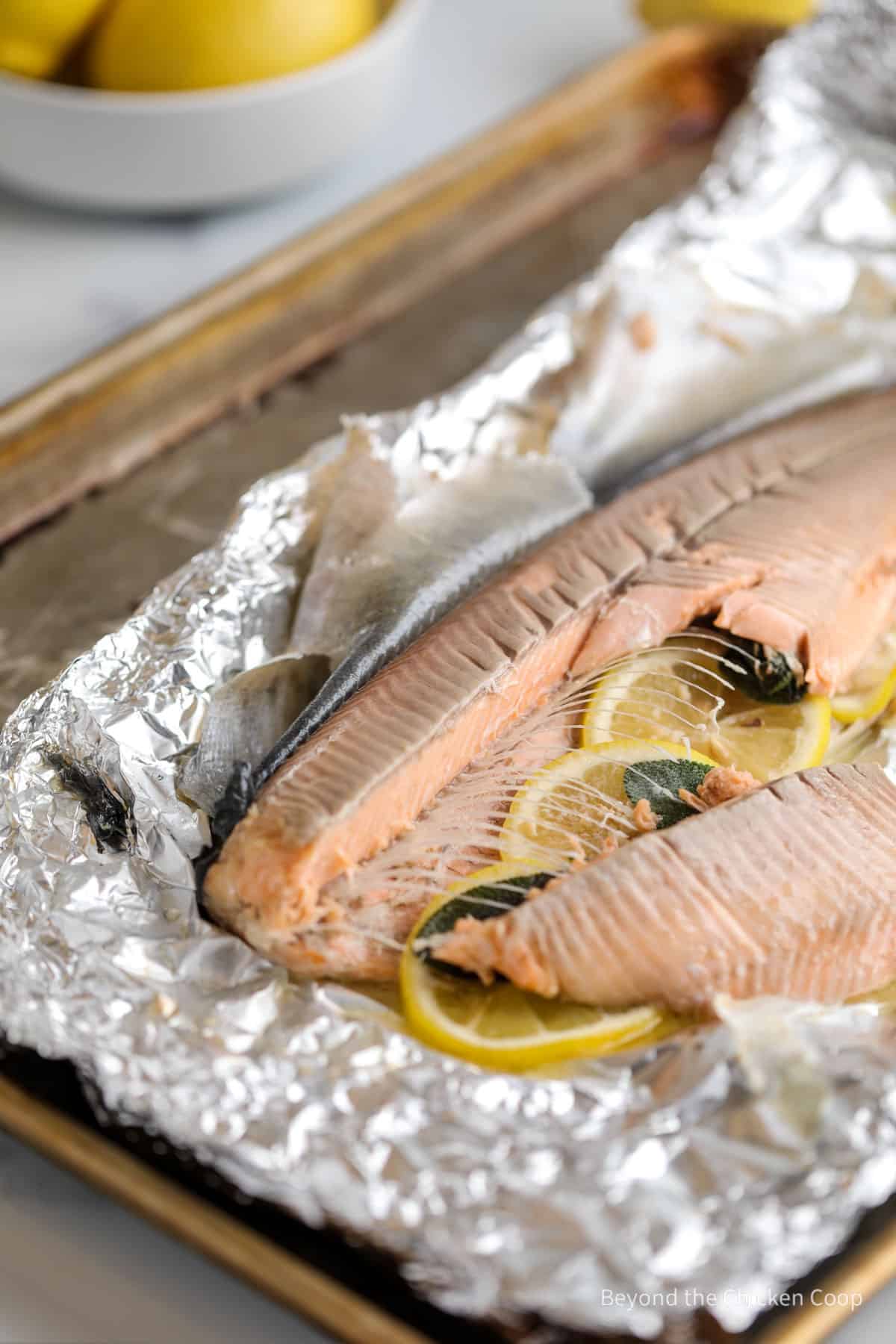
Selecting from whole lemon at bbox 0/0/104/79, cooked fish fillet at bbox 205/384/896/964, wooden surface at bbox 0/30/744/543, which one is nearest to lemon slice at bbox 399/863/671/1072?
cooked fish fillet at bbox 205/384/896/964

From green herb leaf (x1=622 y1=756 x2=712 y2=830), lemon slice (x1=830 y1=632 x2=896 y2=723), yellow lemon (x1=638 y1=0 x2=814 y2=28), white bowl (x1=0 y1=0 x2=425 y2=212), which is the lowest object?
lemon slice (x1=830 y1=632 x2=896 y2=723)

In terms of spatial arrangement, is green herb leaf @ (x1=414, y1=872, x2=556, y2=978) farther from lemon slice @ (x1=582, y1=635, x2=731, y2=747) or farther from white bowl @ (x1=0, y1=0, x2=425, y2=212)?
white bowl @ (x1=0, y1=0, x2=425, y2=212)

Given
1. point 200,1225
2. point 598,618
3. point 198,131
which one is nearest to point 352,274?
point 198,131

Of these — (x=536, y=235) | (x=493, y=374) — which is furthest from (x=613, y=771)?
(x=536, y=235)

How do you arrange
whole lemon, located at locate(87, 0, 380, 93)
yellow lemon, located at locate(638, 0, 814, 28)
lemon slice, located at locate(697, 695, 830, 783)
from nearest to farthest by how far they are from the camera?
1. lemon slice, located at locate(697, 695, 830, 783)
2. whole lemon, located at locate(87, 0, 380, 93)
3. yellow lemon, located at locate(638, 0, 814, 28)

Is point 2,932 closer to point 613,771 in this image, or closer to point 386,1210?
point 386,1210
